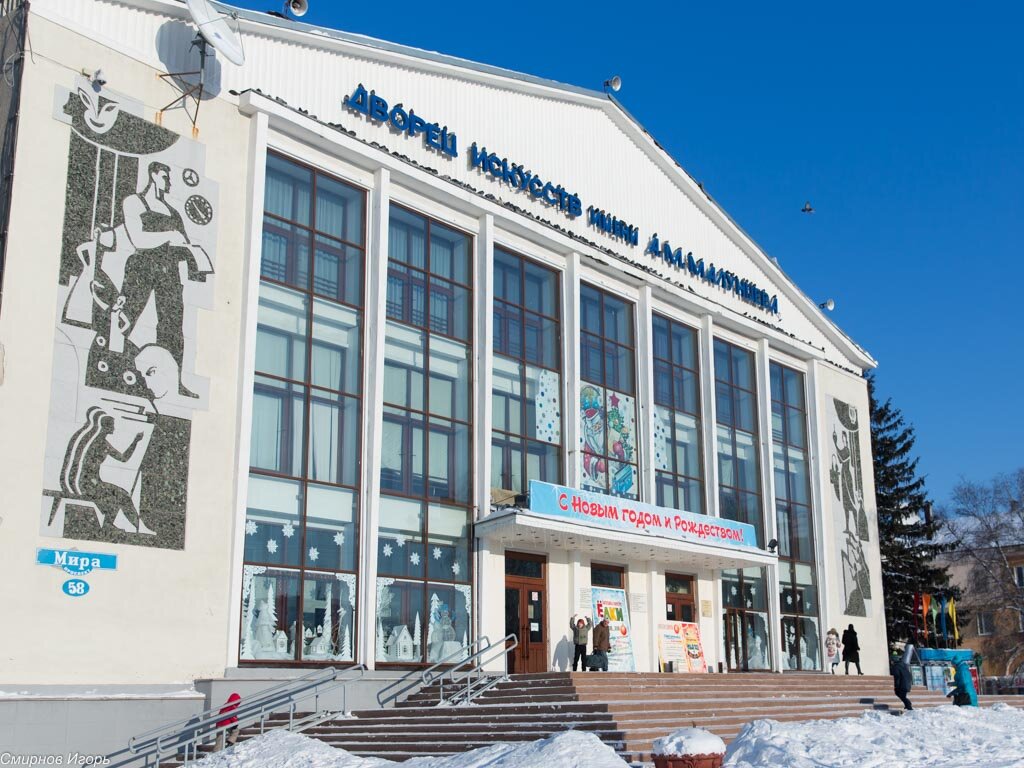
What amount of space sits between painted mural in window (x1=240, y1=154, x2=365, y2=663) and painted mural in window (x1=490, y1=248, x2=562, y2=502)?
383 cm

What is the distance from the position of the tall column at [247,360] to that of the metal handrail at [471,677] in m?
3.82

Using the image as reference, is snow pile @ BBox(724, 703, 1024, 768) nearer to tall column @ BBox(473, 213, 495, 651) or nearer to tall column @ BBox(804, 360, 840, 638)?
tall column @ BBox(473, 213, 495, 651)

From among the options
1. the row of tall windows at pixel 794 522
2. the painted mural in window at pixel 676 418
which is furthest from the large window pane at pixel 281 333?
the row of tall windows at pixel 794 522

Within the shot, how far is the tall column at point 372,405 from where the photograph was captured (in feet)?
65.4

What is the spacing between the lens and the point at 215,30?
61.2ft

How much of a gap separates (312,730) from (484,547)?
5782 mm

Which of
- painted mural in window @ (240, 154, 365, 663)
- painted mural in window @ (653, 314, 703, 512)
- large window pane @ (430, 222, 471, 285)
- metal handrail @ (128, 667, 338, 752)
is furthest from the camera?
painted mural in window @ (653, 314, 703, 512)

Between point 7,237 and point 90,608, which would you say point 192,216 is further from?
point 90,608

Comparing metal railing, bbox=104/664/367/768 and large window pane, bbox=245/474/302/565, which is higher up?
large window pane, bbox=245/474/302/565

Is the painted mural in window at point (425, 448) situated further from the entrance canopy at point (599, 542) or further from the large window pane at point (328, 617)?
the entrance canopy at point (599, 542)

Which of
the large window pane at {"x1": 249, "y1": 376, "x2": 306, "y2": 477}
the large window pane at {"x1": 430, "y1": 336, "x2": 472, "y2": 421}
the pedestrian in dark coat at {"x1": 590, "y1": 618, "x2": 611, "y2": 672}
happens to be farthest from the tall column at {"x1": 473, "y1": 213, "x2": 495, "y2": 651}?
the large window pane at {"x1": 249, "y1": 376, "x2": 306, "y2": 477}

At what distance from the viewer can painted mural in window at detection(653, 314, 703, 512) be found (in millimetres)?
27328

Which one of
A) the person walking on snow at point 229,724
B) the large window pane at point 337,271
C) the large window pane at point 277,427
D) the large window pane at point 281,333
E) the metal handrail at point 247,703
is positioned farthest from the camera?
the large window pane at point 337,271

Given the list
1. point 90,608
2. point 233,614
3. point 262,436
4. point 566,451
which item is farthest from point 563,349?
point 90,608
